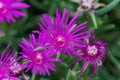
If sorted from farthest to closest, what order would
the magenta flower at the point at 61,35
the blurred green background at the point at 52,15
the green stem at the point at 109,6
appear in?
the blurred green background at the point at 52,15, the green stem at the point at 109,6, the magenta flower at the point at 61,35

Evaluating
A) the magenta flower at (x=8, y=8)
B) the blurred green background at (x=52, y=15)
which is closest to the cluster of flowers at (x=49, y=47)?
the magenta flower at (x=8, y=8)

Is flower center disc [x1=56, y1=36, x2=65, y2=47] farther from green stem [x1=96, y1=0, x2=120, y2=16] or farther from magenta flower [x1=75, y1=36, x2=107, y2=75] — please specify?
green stem [x1=96, y1=0, x2=120, y2=16]

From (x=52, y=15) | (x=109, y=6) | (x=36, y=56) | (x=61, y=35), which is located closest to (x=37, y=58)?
(x=36, y=56)

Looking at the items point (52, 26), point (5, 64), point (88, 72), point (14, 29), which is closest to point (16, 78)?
point (5, 64)

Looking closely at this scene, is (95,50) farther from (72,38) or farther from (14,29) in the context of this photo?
(14,29)

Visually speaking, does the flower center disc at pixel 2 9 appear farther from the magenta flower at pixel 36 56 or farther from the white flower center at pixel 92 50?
the white flower center at pixel 92 50

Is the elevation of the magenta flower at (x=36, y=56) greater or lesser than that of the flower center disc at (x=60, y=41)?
lesser

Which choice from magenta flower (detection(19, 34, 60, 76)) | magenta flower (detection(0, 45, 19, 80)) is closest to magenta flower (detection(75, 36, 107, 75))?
magenta flower (detection(19, 34, 60, 76))
